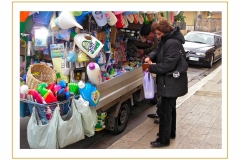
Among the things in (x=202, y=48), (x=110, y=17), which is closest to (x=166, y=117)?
(x=110, y=17)

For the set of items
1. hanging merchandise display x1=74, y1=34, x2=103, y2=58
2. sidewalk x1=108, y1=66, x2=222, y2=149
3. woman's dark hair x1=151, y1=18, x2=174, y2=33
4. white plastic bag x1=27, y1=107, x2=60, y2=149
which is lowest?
sidewalk x1=108, y1=66, x2=222, y2=149

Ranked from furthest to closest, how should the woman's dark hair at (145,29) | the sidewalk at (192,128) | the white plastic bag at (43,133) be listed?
the woman's dark hair at (145,29)
the sidewalk at (192,128)
the white plastic bag at (43,133)

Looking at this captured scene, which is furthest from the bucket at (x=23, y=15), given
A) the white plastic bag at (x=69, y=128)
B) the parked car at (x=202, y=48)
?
the parked car at (x=202, y=48)

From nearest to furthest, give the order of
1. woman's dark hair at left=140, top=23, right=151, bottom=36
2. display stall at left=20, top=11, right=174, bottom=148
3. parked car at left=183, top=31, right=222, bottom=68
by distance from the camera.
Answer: display stall at left=20, top=11, right=174, bottom=148, woman's dark hair at left=140, top=23, right=151, bottom=36, parked car at left=183, top=31, right=222, bottom=68

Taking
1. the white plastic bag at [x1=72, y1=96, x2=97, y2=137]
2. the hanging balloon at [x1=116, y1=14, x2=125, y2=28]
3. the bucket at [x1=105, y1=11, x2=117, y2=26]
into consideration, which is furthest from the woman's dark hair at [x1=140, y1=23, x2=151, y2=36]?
the white plastic bag at [x1=72, y1=96, x2=97, y2=137]

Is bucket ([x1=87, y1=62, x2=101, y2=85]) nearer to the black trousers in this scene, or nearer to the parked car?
the black trousers

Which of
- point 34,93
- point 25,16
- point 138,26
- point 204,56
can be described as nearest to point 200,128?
point 138,26

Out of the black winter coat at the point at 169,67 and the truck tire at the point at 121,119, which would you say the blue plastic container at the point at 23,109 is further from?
the black winter coat at the point at 169,67

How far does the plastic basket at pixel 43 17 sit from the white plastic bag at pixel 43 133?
4.10ft

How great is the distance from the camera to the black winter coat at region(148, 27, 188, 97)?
3.74 m

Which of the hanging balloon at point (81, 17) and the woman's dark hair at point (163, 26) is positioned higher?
the hanging balloon at point (81, 17)

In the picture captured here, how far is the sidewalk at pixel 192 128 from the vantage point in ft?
14.0

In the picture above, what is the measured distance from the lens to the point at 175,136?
4.51 m
